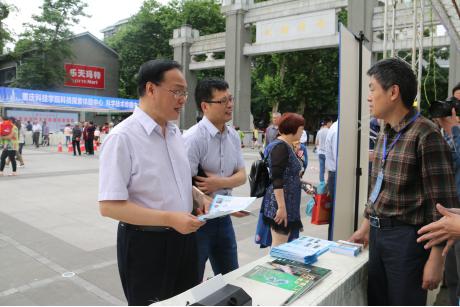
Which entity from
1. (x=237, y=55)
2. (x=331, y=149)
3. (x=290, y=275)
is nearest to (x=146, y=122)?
(x=290, y=275)

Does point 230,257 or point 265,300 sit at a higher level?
point 265,300

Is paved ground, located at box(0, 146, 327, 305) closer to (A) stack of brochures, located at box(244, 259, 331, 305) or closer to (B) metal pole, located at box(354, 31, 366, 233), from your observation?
(B) metal pole, located at box(354, 31, 366, 233)

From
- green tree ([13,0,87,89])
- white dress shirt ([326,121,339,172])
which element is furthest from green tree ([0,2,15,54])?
white dress shirt ([326,121,339,172])

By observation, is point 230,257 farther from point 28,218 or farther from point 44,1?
point 44,1

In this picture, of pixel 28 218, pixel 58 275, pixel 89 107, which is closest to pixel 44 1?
pixel 89 107

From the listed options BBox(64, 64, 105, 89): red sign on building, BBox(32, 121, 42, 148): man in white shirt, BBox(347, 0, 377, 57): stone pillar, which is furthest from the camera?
BBox(64, 64, 105, 89): red sign on building

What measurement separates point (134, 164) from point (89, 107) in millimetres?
24316

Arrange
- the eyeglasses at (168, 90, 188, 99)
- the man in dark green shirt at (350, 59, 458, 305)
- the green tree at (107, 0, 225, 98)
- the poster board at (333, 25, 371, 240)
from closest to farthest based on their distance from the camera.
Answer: the man in dark green shirt at (350, 59, 458, 305) < the eyeglasses at (168, 90, 188, 99) < the poster board at (333, 25, 371, 240) < the green tree at (107, 0, 225, 98)

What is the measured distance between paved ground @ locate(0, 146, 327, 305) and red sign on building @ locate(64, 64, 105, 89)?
26.5 metres

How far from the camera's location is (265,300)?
59.5 inches

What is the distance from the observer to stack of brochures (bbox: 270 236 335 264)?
6.19 feet

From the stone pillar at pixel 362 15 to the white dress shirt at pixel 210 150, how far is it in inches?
540

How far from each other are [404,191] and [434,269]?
0.37 metres

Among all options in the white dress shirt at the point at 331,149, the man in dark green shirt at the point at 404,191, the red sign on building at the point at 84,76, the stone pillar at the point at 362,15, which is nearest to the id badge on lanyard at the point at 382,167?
→ the man in dark green shirt at the point at 404,191
